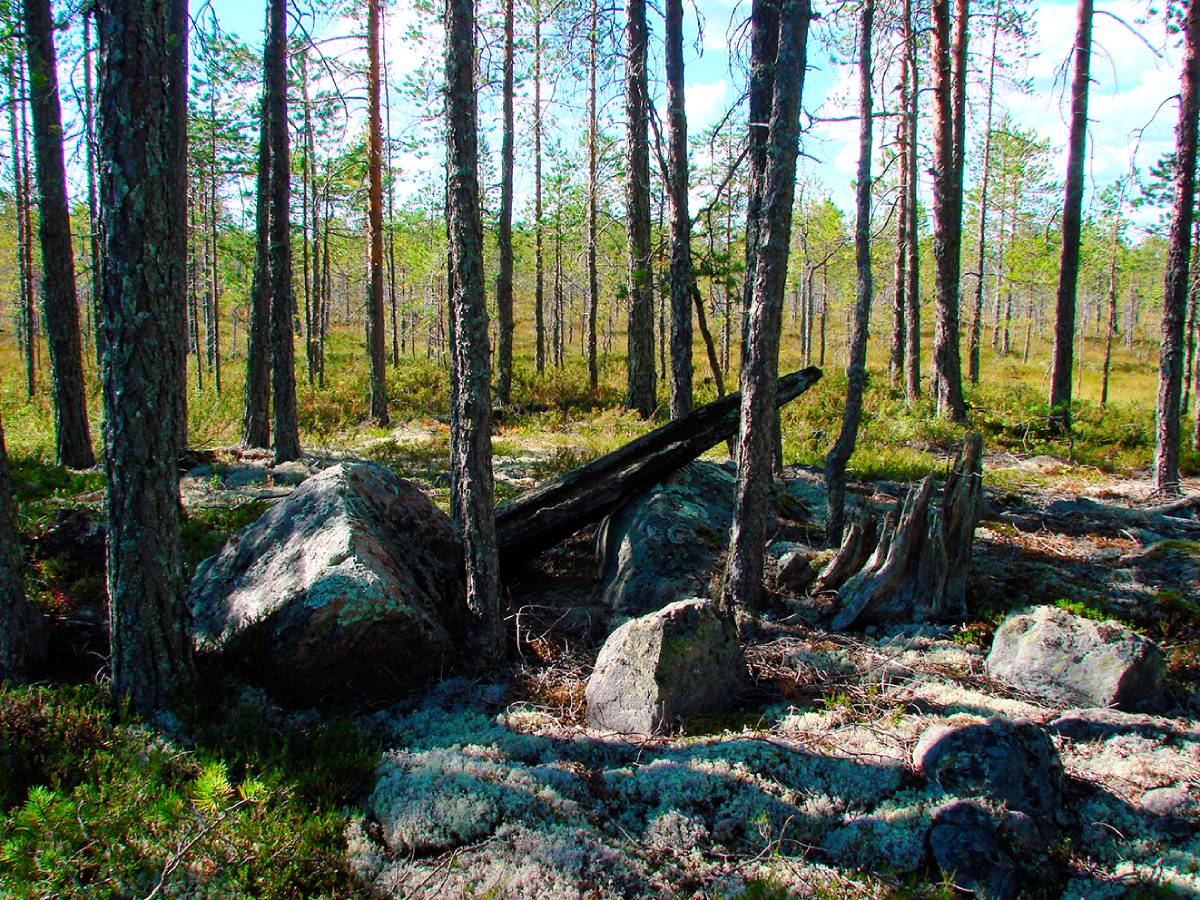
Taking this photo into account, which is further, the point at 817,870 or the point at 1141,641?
the point at 1141,641

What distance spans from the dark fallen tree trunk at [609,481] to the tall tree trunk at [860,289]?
18.0 inches

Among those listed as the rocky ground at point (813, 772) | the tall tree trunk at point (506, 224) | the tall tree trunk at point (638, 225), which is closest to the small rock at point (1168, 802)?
the rocky ground at point (813, 772)

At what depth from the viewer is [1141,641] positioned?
4.72m

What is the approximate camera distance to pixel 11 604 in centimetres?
471

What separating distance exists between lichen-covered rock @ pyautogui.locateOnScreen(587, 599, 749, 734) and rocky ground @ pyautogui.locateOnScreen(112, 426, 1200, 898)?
0.12m

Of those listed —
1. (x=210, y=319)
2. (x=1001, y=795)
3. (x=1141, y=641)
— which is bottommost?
(x=1001, y=795)

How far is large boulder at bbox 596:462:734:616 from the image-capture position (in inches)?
257

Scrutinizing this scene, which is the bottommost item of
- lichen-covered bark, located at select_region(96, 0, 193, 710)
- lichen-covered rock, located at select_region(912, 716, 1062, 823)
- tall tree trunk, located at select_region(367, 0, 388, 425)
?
lichen-covered rock, located at select_region(912, 716, 1062, 823)

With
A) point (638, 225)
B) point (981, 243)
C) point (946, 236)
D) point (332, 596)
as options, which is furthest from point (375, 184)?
point (981, 243)

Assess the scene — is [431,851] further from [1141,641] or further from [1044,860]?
[1141,641]

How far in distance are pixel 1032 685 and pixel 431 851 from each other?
405cm

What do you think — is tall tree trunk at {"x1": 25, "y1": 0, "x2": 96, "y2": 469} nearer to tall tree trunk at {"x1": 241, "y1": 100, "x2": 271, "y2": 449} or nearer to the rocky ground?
tall tree trunk at {"x1": 241, "y1": 100, "x2": 271, "y2": 449}

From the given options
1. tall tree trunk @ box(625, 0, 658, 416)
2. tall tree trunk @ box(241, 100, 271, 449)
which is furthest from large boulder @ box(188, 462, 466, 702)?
tall tree trunk @ box(241, 100, 271, 449)

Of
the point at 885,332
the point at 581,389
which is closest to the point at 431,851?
the point at 581,389
